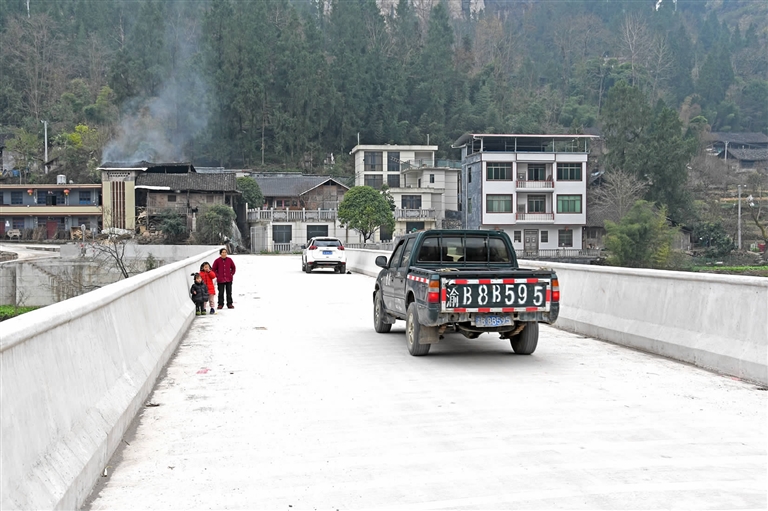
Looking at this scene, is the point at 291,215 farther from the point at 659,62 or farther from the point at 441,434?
the point at 659,62

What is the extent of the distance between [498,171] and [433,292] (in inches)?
2663

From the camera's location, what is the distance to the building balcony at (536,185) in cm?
7706

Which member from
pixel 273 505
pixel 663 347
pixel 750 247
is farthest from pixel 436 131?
pixel 273 505

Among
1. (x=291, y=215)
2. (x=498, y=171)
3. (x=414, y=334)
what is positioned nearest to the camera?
(x=414, y=334)

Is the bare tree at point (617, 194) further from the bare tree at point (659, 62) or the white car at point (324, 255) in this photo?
the bare tree at point (659, 62)

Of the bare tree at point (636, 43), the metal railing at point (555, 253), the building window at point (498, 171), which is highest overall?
the bare tree at point (636, 43)

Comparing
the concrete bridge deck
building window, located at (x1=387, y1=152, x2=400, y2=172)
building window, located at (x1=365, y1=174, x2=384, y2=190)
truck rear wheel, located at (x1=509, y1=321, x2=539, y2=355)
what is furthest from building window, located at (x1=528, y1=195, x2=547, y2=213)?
truck rear wheel, located at (x1=509, y1=321, x2=539, y2=355)

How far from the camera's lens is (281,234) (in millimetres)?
77688

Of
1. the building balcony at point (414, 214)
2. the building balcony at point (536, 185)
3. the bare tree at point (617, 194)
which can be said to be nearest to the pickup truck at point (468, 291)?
the building balcony at point (536, 185)

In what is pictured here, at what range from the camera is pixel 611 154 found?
3553 inches

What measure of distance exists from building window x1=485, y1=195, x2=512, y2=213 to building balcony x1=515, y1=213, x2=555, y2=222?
1155mm

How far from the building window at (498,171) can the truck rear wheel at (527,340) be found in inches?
2592

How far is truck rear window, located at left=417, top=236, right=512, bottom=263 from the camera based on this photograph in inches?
509

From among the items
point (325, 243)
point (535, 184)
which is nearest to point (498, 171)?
point (535, 184)
